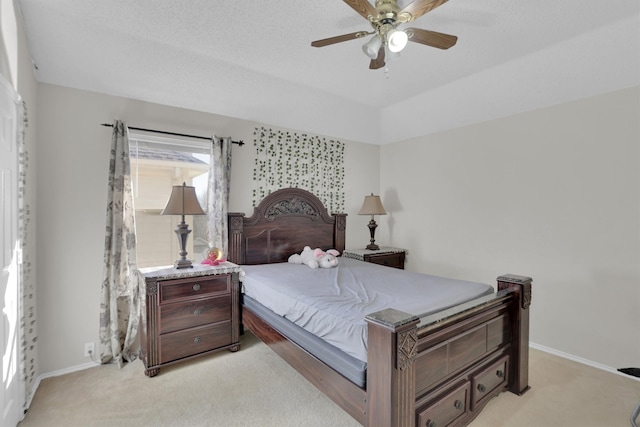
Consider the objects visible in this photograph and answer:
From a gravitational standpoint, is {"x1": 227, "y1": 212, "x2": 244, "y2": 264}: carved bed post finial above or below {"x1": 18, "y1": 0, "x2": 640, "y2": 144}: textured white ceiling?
below

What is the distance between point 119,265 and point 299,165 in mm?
2237

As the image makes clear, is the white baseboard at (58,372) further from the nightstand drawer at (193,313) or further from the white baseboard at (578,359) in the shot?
the white baseboard at (578,359)

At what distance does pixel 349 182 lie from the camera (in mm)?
4453

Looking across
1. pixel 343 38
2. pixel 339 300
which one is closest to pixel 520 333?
pixel 339 300

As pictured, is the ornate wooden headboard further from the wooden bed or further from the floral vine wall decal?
the wooden bed

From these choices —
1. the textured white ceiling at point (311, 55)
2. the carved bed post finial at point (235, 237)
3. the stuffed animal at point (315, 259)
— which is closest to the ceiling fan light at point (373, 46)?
the textured white ceiling at point (311, 55)

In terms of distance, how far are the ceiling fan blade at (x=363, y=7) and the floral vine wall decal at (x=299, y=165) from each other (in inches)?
84.7

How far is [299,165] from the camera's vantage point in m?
3.97

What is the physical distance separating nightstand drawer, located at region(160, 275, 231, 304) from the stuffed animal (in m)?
0.87

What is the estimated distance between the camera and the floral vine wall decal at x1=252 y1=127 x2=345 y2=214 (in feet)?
12.0

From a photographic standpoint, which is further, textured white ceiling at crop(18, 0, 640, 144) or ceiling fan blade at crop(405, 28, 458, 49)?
textured white ceiling at crop(18, 0, 640, 144)

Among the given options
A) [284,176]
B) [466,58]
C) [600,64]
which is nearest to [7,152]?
[284,176]

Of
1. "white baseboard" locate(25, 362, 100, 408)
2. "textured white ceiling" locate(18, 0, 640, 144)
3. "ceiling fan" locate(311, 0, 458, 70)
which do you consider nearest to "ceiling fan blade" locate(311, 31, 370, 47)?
"ceiling fan" locate(311, 0, 458, 70)

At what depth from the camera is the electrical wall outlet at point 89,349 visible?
270cm
